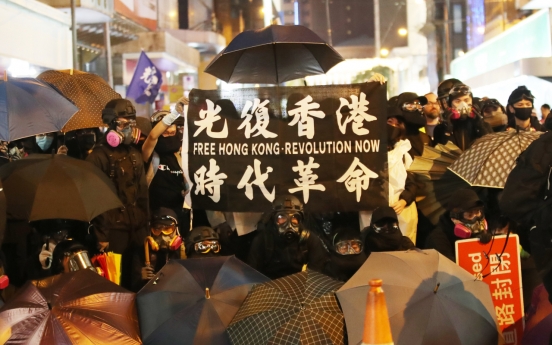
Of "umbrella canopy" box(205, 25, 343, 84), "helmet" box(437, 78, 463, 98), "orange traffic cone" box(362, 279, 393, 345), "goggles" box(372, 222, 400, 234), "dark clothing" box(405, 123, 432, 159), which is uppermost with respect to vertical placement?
"umbrella canopy" box(205, 25, 343, 84)

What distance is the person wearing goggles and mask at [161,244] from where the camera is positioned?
630 centimetres

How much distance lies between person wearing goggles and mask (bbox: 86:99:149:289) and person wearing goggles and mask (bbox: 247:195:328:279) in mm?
1082

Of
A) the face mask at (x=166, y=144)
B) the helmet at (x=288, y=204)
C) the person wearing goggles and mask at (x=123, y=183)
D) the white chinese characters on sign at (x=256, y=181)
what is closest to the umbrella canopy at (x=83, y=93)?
the face mask at (x=166, y=144)

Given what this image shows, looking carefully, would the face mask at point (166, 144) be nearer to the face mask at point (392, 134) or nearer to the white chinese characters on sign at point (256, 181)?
the white chinese characters on sign at point (256, 181)

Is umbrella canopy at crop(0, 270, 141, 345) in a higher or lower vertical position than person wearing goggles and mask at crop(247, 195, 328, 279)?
lower

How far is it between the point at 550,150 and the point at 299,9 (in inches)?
1342

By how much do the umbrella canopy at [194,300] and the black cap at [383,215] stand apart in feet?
4.49

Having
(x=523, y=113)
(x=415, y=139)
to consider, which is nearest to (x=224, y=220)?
(x=415, y=139)

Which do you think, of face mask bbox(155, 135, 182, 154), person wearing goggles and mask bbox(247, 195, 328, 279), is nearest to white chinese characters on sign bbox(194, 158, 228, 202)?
face mask bbox(155, 135, 182, 154)

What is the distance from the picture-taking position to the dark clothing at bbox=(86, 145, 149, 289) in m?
6.55

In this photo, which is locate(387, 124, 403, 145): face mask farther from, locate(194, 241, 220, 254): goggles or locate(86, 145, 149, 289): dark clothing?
locate(86, 145, 149, 289): dark clothing

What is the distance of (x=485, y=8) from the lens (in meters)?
28.5

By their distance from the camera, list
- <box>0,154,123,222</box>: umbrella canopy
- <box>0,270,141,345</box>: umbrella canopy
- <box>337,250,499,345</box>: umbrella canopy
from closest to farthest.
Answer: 1. <box>337,250,499,345</box>: umbrella canopy
2. <box>0,270,141,345</box>: umbrella canopy
3. <box>0,154,123,222</box>: umbrella canopy

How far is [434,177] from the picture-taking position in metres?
6.81
